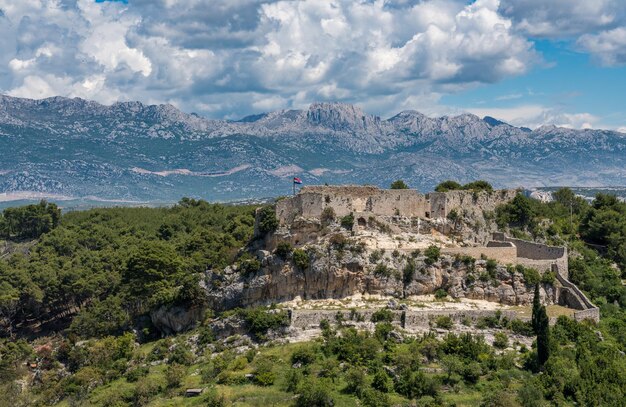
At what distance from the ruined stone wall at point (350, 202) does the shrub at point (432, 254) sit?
6.00 m

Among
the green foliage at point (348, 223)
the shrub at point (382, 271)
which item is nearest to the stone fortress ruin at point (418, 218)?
the green foliage at point (348, 223)

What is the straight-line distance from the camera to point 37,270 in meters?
84.7

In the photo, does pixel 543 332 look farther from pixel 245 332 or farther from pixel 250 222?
pixel 250 222

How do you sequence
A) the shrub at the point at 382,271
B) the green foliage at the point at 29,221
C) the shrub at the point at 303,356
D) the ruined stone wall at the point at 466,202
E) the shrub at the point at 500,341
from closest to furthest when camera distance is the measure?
the shrub at the point at 303,356, the shrub at the point at 500,341, the shrub at the point at 382,271, the ruined stone wall at the point at 466,202, the green foliage at the point at 29,221

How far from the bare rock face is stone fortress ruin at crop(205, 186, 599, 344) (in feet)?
0.29

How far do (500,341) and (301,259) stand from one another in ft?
60.1

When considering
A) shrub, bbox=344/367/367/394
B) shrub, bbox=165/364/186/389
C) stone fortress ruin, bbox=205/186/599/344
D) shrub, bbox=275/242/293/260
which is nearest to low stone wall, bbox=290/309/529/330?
stone fortress ruin, bbox=205/186/599/344

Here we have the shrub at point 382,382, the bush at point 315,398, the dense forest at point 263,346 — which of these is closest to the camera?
the bush at point 315,398

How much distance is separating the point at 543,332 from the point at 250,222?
38.9 m

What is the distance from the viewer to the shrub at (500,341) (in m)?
55.0

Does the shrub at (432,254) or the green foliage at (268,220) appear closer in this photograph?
the shrub at (432,254)

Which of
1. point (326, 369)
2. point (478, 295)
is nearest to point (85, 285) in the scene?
point (326, 369)

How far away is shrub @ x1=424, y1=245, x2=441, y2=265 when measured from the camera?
63094mm

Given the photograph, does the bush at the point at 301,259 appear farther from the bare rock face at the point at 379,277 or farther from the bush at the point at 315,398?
the bush at the point at 315,398
